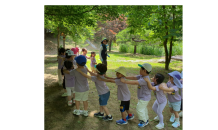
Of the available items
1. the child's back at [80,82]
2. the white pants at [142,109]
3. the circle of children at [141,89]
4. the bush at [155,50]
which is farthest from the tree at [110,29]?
the white pants at [142,109]

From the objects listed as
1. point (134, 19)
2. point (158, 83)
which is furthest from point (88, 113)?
point (134, 19)

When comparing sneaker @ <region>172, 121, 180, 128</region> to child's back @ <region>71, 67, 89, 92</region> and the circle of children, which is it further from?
child's back @ <region>71, 67, 89, 92</region>

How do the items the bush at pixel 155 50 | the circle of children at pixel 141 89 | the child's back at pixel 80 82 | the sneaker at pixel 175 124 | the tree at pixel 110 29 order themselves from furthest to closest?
1. the tree at pixel 110 29
2. the bush at pixel 155 50
3. the child's back at pixel 80 82
4. the sneaker at pixel 175 124
5. the circle of children at pixel 141 89

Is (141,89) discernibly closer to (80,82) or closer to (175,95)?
(175,95)

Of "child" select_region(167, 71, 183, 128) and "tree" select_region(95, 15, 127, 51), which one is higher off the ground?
"tree" select_region(95, 15, 127, 51)

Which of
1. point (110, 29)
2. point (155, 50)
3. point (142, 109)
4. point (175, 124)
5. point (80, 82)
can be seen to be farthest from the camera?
point (110, 29)

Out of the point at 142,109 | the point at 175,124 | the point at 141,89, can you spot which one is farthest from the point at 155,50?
the point at 142,109

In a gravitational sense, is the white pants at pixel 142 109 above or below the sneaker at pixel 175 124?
above

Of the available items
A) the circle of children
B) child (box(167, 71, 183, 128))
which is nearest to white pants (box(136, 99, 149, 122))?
the circle of children

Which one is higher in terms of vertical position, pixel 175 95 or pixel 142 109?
pixel 175 95

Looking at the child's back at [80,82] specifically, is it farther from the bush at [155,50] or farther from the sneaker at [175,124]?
the bush at [155,50]

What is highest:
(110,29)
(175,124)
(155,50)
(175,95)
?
(110,29)

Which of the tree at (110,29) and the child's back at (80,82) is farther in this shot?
the tree at (110,29)

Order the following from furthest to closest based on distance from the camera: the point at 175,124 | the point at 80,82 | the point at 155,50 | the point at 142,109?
the point at 155,50 < the point at 80,82 < the point at 175,124 < the point at 142,109
